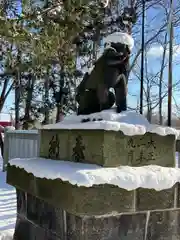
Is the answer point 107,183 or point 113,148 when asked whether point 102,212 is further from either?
point 113,148

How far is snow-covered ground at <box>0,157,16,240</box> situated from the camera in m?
4.75

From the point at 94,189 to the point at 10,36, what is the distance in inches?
86.9

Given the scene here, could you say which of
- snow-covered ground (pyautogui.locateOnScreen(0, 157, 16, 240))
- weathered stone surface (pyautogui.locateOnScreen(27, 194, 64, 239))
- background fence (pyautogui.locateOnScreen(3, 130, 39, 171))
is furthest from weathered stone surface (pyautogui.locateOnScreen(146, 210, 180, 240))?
background fence (pyautogui.locateOnScreen(3, 130, 39, 171))

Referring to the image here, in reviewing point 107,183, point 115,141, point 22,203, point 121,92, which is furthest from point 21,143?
point 107,183

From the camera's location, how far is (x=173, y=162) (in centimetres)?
344

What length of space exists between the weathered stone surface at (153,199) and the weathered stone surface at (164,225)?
8 cm

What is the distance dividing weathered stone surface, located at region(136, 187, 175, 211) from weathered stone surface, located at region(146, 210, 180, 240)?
0.25ft

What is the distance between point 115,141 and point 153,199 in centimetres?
60

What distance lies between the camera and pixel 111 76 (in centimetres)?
351

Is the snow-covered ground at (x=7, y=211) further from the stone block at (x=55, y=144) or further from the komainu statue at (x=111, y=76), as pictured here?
the komainu statue at (x=111, y=76)

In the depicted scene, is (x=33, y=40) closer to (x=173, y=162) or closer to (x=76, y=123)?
(x=76, y=123)

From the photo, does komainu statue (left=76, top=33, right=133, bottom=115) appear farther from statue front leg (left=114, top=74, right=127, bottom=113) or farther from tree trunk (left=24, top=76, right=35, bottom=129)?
tree trunk (left=24, top=76, right=35, bottom=129)

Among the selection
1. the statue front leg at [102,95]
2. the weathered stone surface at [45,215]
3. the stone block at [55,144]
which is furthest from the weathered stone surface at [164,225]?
the statue front leg at [102,95]

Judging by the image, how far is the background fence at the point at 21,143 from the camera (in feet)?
30.6
